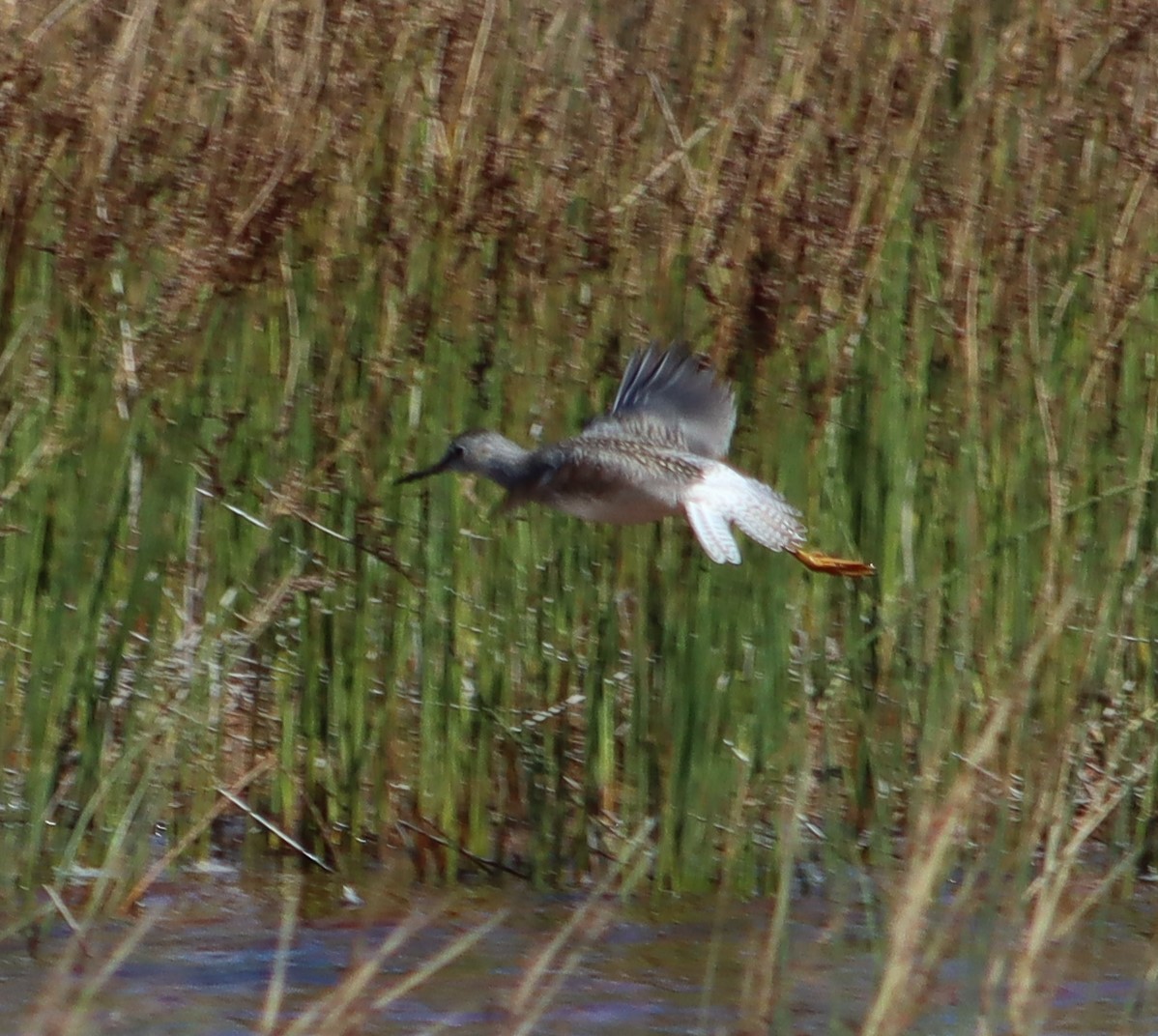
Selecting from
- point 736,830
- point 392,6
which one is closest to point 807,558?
point 736,830

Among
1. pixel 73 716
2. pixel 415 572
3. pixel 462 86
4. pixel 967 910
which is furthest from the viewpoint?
pixel 462 86

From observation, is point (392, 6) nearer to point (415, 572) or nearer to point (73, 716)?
point (415, 572)

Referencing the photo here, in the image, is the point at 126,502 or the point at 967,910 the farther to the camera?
the point at 126,502

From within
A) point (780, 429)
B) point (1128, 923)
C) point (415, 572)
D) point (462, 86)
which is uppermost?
point (462, 86)

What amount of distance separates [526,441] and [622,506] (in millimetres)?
488

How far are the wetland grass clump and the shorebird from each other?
0.09m

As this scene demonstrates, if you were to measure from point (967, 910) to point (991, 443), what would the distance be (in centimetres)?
106

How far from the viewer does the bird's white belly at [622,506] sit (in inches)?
151

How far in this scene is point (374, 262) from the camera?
4.13 metres

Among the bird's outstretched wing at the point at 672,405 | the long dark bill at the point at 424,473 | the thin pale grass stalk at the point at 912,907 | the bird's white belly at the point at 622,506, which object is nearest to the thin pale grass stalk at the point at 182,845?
the long dark bill at the point at 424,473

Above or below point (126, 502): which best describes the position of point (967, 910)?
below

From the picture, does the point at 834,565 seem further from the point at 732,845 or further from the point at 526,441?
the point at 526,441

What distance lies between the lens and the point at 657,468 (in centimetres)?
396

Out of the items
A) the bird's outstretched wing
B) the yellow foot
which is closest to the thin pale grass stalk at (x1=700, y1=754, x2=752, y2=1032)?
the yellow foot
